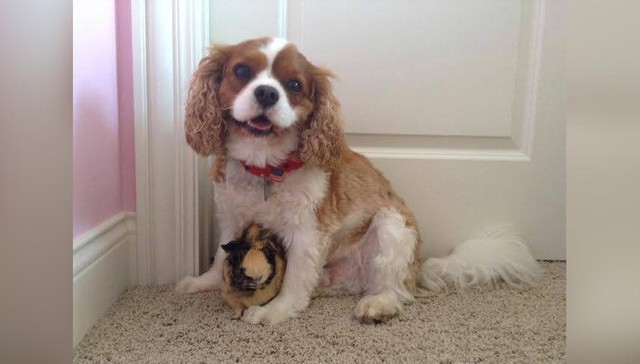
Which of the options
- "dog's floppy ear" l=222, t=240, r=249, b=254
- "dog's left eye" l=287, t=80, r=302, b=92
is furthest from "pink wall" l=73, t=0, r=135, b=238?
"dog's left eye" l=287, t=80, r=302, b=92

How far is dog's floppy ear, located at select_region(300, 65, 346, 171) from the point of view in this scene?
3.45 feet

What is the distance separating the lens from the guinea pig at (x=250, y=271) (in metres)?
1.00

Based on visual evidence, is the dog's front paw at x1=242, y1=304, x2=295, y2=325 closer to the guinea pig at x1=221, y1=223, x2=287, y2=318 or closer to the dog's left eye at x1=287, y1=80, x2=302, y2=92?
the guinea pig at x1=221, y1=223, x2=287, y2=318

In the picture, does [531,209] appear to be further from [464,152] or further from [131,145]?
[131,145]

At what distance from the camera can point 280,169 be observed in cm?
106

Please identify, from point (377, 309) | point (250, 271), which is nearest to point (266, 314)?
point (250, 271)

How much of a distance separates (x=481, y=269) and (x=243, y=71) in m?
0.84

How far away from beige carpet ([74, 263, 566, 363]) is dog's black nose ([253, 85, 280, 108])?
0.49 meters

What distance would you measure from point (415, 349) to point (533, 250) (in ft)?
2.58

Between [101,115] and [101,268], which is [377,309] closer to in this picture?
[101,268]

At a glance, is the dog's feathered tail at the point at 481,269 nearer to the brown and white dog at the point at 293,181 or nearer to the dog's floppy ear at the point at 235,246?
the brown and white dog at the point at 293,181

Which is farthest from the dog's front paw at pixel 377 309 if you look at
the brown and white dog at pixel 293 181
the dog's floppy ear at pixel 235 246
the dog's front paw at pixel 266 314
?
the dog's floppy ear at pixel 235 246

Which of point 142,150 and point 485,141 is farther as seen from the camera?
point 485,141

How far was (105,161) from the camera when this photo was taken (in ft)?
3.40
